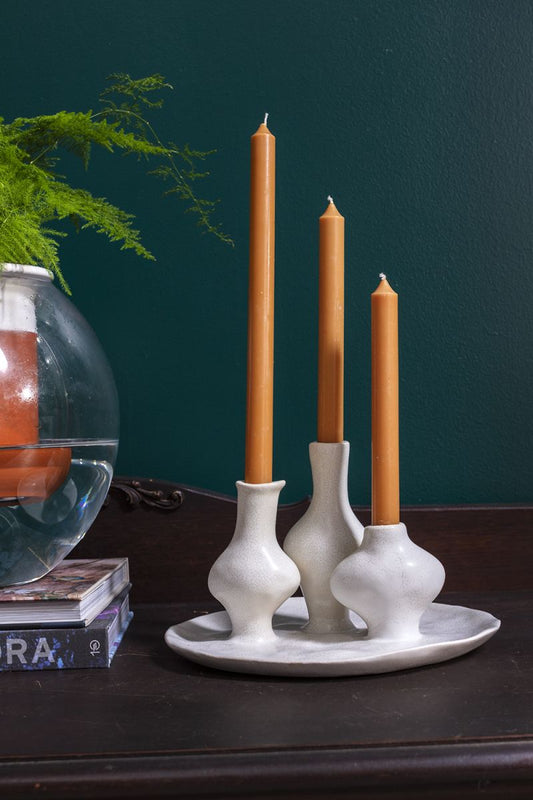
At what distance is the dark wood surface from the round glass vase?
0.34 feet

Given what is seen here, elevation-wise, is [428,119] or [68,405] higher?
[428,119]

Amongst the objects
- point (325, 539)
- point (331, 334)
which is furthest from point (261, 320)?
point (325, 539)

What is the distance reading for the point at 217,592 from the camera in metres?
0.58

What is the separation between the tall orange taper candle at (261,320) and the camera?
60 centimetres

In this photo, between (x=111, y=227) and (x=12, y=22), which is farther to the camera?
(x=12, y=22)

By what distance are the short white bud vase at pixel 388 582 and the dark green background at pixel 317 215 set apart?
1.05ft

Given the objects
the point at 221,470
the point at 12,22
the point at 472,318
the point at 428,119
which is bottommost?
the point at 221,470

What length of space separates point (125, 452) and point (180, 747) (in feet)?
1.59

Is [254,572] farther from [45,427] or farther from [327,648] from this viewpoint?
[45,427]

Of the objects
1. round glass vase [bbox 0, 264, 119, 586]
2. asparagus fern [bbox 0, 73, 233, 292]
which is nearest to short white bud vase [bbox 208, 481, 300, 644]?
round glass vase [bbox 0, 264, 119, 586]

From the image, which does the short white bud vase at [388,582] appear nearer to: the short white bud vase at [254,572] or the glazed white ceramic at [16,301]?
the short white bud vase at [254,572]

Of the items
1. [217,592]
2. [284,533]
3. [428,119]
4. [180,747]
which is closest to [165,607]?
[284,533]

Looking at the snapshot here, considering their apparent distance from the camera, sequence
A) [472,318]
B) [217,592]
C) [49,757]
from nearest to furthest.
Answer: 1. [49,757]
2. [217,592]
3. [472,318]

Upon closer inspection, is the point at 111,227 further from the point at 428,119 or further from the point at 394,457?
the point at 428,119
